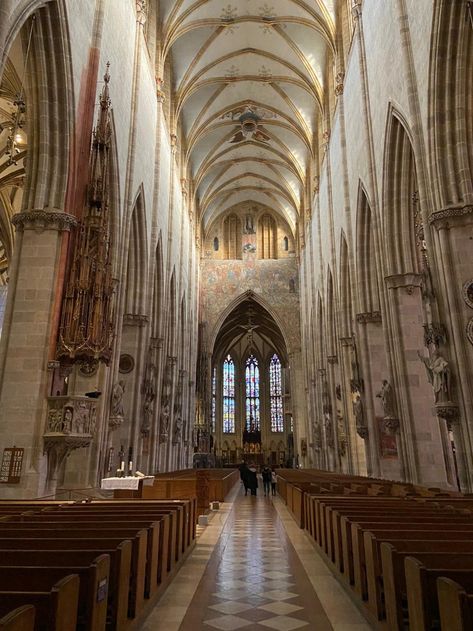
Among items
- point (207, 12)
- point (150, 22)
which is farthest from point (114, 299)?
point (207, 12)

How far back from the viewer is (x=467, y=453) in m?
7.75

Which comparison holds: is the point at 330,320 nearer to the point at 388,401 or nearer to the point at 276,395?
the point at 388,401

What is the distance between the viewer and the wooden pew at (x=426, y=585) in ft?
7.21

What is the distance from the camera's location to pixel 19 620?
1.57 metres

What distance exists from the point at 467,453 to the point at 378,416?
6.11 m

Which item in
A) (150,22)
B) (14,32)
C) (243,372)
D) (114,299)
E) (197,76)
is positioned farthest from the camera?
(243,372)

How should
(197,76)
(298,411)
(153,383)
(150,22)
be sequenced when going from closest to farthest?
(153,383)
(150,22)
(197,76)
(298,411)

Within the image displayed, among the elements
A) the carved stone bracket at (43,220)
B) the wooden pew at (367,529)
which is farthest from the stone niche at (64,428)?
the wooden pew at (367,529)

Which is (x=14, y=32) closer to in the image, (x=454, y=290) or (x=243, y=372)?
(x=454, y=290)

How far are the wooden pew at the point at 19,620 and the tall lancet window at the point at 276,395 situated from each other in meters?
45.8

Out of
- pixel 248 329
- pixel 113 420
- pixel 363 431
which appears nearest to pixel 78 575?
pixel 113 420

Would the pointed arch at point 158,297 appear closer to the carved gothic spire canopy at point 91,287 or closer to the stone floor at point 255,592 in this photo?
the carved gothic spire canopy at point 91,287

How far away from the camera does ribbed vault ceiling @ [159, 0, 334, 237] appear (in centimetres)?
1962

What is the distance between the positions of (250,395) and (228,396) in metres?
2.26
